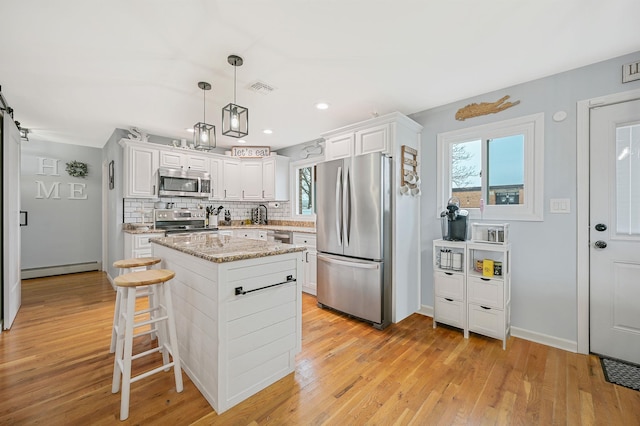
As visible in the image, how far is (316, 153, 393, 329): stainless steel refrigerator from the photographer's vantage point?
294cm

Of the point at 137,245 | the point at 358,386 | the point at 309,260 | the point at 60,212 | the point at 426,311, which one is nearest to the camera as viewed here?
the point at 358,386

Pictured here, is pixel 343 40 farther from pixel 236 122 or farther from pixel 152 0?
pixel 152 0

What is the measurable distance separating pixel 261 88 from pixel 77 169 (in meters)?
4.75

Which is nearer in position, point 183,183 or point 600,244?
point 600,244

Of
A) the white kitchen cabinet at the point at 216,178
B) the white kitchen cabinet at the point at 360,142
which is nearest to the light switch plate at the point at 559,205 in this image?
the white kitchen cabinet at the point at 360,142

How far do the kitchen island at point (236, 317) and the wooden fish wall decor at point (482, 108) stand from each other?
2.38 meters

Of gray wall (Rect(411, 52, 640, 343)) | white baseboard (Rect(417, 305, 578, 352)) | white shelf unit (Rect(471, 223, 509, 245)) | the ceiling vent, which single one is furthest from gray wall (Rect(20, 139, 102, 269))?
white baseboard (Rect(417, 305, 578, 352))

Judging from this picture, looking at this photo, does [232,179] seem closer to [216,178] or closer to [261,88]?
[216,178]

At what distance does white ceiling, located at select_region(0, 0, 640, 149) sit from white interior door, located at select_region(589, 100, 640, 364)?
1.97 feet

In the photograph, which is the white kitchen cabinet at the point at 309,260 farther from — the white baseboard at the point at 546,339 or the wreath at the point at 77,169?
the wreath at the point at 77,169

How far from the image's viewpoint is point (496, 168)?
9.50 feet

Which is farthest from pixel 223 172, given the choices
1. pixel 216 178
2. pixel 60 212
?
Result: pixel 60 212

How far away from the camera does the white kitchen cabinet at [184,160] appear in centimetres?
445

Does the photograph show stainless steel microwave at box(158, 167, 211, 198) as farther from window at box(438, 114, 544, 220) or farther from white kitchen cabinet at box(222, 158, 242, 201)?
window at box(438, 114, 544, 220)
